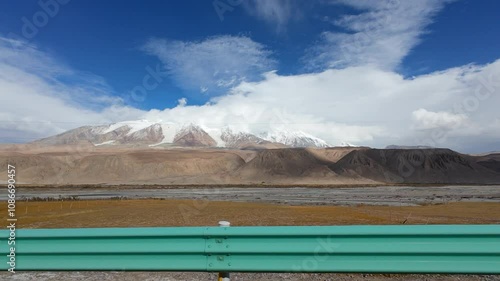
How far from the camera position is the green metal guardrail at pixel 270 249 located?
3.27 meters

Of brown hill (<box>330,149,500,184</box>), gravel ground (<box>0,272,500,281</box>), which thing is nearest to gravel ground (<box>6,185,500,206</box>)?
gravel ground (<box>0,272,500,281</box>)

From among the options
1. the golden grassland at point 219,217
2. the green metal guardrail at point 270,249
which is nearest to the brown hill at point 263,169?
the golden grassland at point 219,217

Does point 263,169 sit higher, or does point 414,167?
point 263,169

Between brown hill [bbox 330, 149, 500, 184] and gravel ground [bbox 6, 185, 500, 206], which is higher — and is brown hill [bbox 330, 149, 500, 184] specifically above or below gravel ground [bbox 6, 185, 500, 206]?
above

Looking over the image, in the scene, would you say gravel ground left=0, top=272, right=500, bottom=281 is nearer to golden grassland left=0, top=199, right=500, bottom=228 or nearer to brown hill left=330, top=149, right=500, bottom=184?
golden grassland left=0, top=199, right=500, bottom=228

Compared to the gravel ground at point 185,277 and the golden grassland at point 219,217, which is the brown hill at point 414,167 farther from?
the gravel ground at point 185,277

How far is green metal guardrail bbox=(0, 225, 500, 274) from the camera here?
3266mm

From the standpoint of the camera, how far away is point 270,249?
11.3 feet

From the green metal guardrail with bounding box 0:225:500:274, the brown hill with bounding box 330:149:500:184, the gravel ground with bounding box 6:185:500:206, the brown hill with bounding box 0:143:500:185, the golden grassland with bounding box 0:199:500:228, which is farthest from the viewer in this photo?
the brown hill with bounding box 330:149:500:184

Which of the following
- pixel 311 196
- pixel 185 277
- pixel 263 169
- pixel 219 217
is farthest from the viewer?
pixel 263 169

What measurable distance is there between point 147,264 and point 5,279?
9.40 feet

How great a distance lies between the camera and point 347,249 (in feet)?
11.0

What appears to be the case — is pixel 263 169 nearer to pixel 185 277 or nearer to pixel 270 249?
pixel 185 277

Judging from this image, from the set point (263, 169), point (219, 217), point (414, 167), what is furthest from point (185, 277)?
point (414, 167)
